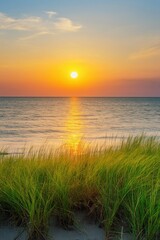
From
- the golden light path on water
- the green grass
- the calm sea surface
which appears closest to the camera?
the green grass

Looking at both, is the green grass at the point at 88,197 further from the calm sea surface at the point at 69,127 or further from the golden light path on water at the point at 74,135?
the calm sea surface at the point at 69,127

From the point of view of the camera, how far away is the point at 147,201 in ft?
12.9

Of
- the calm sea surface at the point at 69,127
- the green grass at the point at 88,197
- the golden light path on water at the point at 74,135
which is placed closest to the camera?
the green grass at the point at 88,197

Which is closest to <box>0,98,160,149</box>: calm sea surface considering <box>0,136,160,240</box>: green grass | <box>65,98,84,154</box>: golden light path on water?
<box>65,98,84,154</box>: golden light path on water

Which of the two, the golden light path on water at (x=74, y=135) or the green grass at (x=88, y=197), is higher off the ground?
the green grass at (x=88, y=197)

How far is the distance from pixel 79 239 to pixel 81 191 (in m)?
0.66

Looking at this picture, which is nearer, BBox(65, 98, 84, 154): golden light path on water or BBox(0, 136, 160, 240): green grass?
BBox(0, 136, 160, 240): green grass

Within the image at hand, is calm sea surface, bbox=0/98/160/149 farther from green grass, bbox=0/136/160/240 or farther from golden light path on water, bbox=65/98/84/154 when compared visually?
green grass, bbox=0/136/160/240

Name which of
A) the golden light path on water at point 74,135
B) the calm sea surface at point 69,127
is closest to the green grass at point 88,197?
the golden light path on water at point 74,135

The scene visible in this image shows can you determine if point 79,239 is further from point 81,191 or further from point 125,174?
point 125,174

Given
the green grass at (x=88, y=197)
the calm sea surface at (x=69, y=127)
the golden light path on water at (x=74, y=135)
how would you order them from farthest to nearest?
Answer: 1. the calm sea surface at (x=69, y=127)
2. the golden light path on water at (x=74, y=135)
3. the green grass at (x=88, y=197)

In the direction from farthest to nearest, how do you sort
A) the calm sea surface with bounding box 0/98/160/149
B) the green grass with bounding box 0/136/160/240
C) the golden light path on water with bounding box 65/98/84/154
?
the calm sea surface with bounding box 0/98/160/149, the golden light path on water with bounding box 65/98/84/154, the green grass with bounding box 0/136/160/240

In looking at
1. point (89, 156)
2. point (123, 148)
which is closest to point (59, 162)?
point (89, 156)

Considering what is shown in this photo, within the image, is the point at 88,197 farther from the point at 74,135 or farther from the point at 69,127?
the point at 69,127
